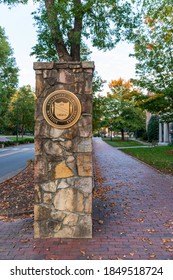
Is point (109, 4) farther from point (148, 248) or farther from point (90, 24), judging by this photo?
point (148, 248)

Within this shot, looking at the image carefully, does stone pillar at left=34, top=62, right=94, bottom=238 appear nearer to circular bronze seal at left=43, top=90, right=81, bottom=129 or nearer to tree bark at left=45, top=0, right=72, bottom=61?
circular bronze seal at left=43, top=90, right=81, bottom=129

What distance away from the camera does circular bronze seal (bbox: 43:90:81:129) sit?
185 inches

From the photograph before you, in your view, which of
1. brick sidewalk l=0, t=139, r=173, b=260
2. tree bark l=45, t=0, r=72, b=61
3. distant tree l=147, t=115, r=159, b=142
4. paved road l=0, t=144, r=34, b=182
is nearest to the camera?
brick sidewalk l=0, t=139, r=173, b=260

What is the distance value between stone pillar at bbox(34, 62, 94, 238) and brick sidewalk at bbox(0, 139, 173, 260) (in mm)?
325

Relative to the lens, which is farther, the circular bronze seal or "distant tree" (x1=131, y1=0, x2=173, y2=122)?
"distant tree" (x1=131, y1=0, x2=173, y2=122)

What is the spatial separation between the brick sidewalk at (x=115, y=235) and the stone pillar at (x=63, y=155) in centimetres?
33

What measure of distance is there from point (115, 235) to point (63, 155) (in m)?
1.72

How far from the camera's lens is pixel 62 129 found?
4.74 m

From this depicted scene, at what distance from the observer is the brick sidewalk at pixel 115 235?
4.16m

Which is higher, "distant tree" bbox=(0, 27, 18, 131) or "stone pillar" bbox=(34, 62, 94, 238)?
"distant tree" bbox=(0, 27, 18, 131)

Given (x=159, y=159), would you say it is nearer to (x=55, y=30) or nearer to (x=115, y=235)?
(x=55, y=30)

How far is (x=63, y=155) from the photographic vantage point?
4.76 meters

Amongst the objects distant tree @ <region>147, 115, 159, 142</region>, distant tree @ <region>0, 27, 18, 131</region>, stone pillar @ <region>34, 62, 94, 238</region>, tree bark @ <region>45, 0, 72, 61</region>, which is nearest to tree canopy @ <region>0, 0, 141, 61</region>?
tree bark @ <region>45, 0, 72, 61</region>

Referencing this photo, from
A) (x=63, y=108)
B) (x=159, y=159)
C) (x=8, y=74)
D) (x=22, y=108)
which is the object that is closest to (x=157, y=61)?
(x=159, y=159)
